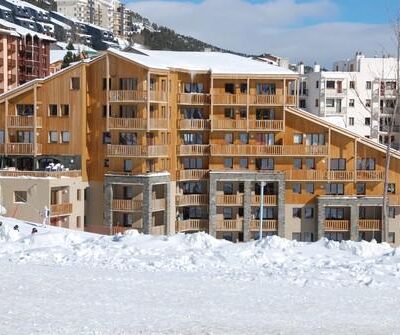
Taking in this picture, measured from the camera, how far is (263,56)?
11144 cm

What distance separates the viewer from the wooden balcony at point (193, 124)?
44.9m

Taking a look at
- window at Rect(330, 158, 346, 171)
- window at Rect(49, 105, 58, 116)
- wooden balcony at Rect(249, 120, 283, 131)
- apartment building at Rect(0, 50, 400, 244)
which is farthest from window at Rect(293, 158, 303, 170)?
window at Rect(49, 105, 58, 116)

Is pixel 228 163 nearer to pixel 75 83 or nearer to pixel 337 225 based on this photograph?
pixel 337 225

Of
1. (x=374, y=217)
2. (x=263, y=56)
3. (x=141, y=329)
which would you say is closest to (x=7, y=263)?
(x=141, y=329)

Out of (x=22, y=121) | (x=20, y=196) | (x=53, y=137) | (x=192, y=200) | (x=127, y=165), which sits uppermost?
(x=22, y=121)

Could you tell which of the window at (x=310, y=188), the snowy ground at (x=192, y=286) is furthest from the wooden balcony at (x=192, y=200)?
the snowy ground at (x=192, y=286)

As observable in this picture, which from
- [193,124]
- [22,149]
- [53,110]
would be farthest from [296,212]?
[22,149]

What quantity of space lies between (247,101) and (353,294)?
102 feet

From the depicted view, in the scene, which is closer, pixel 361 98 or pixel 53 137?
pixel 53 137

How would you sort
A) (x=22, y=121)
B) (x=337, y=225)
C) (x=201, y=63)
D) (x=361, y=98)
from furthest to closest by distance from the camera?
(x=361, y=98)
(x=201, y=63)
(x=337, y=225)
(x=22, y=121)

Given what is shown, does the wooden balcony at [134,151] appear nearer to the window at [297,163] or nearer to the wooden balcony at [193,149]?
the wooden balcony at [193,149]

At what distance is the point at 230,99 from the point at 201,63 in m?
3.85

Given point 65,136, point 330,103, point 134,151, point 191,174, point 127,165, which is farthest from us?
point 330,103

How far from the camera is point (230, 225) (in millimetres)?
44844
